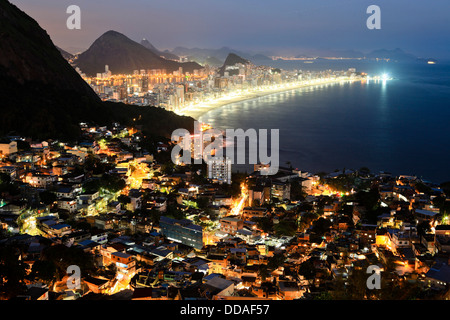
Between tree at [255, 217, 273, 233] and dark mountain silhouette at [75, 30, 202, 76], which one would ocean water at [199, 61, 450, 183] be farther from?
dark mountain silhouette at [75, 30, 202, 76]

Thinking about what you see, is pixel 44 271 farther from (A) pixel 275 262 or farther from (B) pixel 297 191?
(B) pixel 297 191

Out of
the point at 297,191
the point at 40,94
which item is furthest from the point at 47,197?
the point at 40,94

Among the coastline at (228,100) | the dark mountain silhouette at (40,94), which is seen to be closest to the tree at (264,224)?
the dark mountain silhouette at (40,94)

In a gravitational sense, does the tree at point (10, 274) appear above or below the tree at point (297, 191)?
above

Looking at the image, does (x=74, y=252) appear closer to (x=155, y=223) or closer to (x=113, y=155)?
(x=155, y=223)

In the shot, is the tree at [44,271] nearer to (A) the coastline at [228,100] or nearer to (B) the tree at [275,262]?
(B) the tree at [275,262]

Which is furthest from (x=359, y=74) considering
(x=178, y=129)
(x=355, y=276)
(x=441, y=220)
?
(x=355, y=276)
